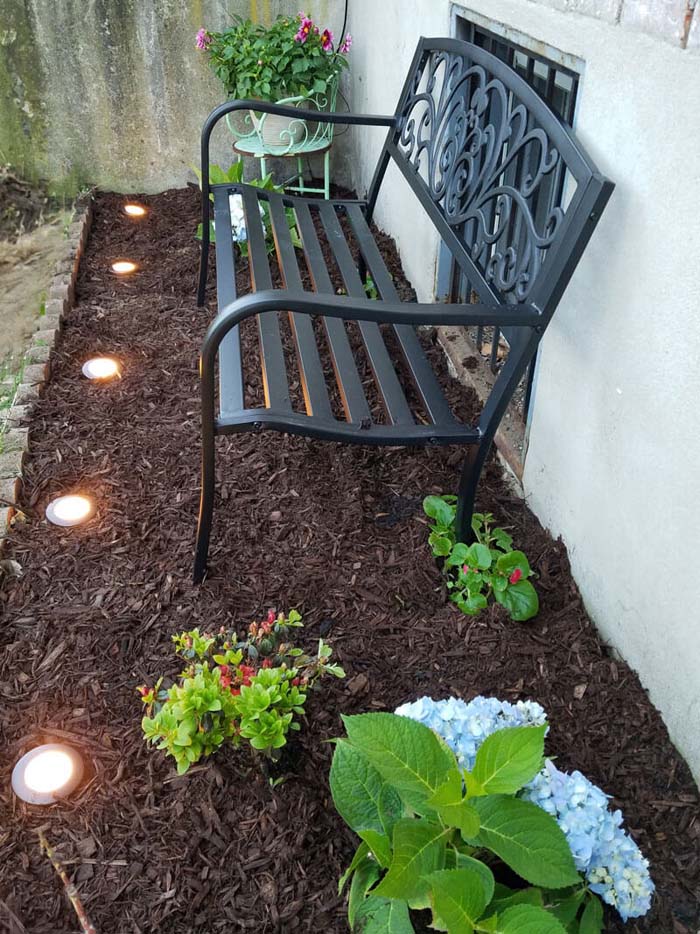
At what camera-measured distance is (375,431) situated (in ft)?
6.07

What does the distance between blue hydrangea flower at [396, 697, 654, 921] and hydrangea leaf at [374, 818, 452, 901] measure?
0.18m

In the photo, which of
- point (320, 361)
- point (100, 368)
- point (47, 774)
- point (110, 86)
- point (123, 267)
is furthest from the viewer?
point (110, 86)

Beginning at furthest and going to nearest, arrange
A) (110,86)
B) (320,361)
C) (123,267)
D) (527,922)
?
1. (110,86)
2. (123,267)
3. (320,361)
4. (527,922)

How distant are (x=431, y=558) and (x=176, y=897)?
40.8 inches

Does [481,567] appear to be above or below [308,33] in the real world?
below

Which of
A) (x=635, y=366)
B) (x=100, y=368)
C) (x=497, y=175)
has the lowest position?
(x=100, y=368)

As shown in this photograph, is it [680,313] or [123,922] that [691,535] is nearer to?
[680,313]

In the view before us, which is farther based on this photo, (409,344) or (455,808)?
(409,344)

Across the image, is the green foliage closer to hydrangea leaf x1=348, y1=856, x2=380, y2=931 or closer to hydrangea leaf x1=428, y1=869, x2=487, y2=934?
hydrangea leaf x1=348, y1=856, x2=380, y2=931

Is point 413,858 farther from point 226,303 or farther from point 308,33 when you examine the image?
point 308,33

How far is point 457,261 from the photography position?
2.25 metres

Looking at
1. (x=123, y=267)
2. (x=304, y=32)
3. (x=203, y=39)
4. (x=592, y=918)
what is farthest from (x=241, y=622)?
(x=203, y=39)

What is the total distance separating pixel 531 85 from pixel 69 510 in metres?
1.84

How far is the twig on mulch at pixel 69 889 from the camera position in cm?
130
